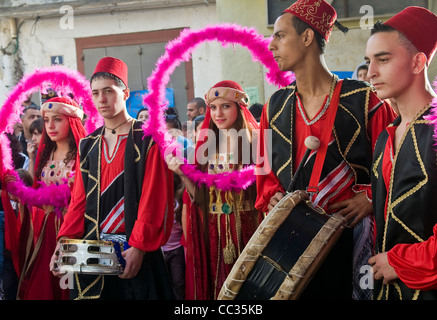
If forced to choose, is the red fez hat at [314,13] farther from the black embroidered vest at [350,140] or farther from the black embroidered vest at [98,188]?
the black embroidered vest at [98,188]

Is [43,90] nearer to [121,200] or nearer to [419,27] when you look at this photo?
[121,200]

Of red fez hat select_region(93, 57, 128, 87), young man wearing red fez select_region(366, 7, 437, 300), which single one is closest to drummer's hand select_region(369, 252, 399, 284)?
young man wearing red fez select_region(366, 7, 437, 300)

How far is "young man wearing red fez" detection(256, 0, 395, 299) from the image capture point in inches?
111

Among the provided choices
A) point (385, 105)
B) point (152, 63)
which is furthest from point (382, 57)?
point (152, 63)

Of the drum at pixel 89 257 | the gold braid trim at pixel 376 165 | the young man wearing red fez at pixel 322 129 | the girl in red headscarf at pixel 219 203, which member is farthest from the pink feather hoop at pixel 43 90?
the gold braid trim at pixel 376 165

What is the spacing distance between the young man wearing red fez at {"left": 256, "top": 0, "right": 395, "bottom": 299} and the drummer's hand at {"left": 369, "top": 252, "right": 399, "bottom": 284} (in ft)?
0.68

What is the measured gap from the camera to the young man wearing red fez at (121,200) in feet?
11.7

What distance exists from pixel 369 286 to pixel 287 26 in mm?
1504

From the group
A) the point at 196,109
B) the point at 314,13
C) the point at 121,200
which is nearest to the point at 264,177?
the point at 314,13

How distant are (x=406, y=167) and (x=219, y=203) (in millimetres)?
2222

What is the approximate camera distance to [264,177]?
317 cm

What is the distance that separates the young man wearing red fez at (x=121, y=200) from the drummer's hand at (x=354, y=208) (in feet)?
4.39

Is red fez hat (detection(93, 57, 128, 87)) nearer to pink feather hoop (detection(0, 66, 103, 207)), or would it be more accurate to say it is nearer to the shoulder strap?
pink feather hoop (detection(0, 66, 103, 207))
